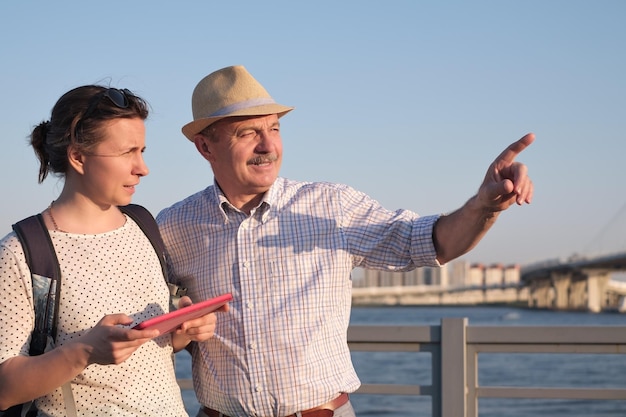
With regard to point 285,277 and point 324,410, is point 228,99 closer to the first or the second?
point 285,277

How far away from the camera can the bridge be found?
44781 mm

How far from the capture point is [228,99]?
2604 millimetres

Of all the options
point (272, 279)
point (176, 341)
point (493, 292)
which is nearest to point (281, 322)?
point (272, 279)

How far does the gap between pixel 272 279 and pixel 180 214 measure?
381 mm

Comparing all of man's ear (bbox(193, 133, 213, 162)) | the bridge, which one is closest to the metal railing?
man's ear (bbox(193, 133, 213, 162))

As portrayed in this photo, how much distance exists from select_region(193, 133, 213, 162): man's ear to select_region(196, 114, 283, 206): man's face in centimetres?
4

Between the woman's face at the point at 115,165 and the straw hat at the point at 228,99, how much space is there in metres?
0.36

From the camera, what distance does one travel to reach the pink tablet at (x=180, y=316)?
1.95 m

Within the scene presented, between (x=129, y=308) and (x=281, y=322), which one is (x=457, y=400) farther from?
(x=129, y=308)

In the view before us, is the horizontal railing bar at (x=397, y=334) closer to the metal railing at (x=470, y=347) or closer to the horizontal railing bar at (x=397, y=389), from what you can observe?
the metal railing at (x=470, y=347)

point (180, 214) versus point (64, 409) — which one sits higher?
point (180, 214)

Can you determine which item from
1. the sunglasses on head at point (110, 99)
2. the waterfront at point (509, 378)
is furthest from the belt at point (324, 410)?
the waterfront at point (509, 378)

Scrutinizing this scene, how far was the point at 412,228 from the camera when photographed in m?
2.51

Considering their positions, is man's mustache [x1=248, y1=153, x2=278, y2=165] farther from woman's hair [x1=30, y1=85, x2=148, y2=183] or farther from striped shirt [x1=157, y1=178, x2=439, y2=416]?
woman's hair [x1=30, y1=85, x2=148, y2=183]
